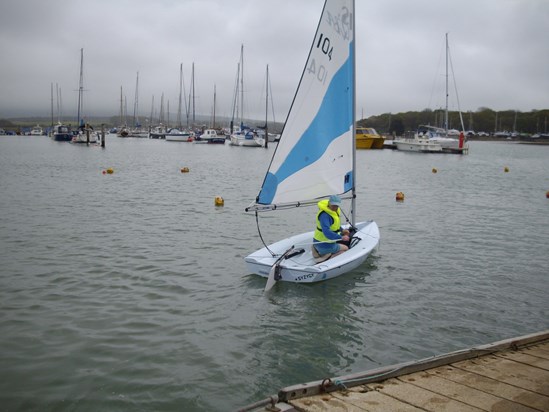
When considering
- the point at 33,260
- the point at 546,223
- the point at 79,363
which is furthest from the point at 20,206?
the point at 546,223

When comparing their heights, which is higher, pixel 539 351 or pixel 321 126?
pixel 321 126

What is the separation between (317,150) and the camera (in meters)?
10.5

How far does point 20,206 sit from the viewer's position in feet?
59.4

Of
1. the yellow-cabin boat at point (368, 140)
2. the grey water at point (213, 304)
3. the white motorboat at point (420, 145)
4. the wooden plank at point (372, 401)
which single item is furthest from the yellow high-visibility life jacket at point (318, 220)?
the yellow-cabin boat at point (368, 140)

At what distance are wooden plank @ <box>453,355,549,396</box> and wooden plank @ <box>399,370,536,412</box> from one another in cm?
45

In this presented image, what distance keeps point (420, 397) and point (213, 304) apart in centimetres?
500

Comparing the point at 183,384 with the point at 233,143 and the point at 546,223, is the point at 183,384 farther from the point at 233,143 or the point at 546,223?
the point at 233,143

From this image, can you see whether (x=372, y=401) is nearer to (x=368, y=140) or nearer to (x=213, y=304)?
(x=213, y=304)

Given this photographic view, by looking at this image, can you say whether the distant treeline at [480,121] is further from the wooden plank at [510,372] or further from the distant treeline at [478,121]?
the wooden plank at [510,372]

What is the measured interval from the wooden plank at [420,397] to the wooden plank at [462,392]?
0.26 feet

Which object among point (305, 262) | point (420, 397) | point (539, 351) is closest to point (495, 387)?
point (420, 397)

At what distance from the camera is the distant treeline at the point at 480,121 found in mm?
155375

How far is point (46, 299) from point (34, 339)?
1.73 meters

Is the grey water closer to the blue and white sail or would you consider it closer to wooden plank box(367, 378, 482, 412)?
wooden plank box(367, 378, 482, 412)
